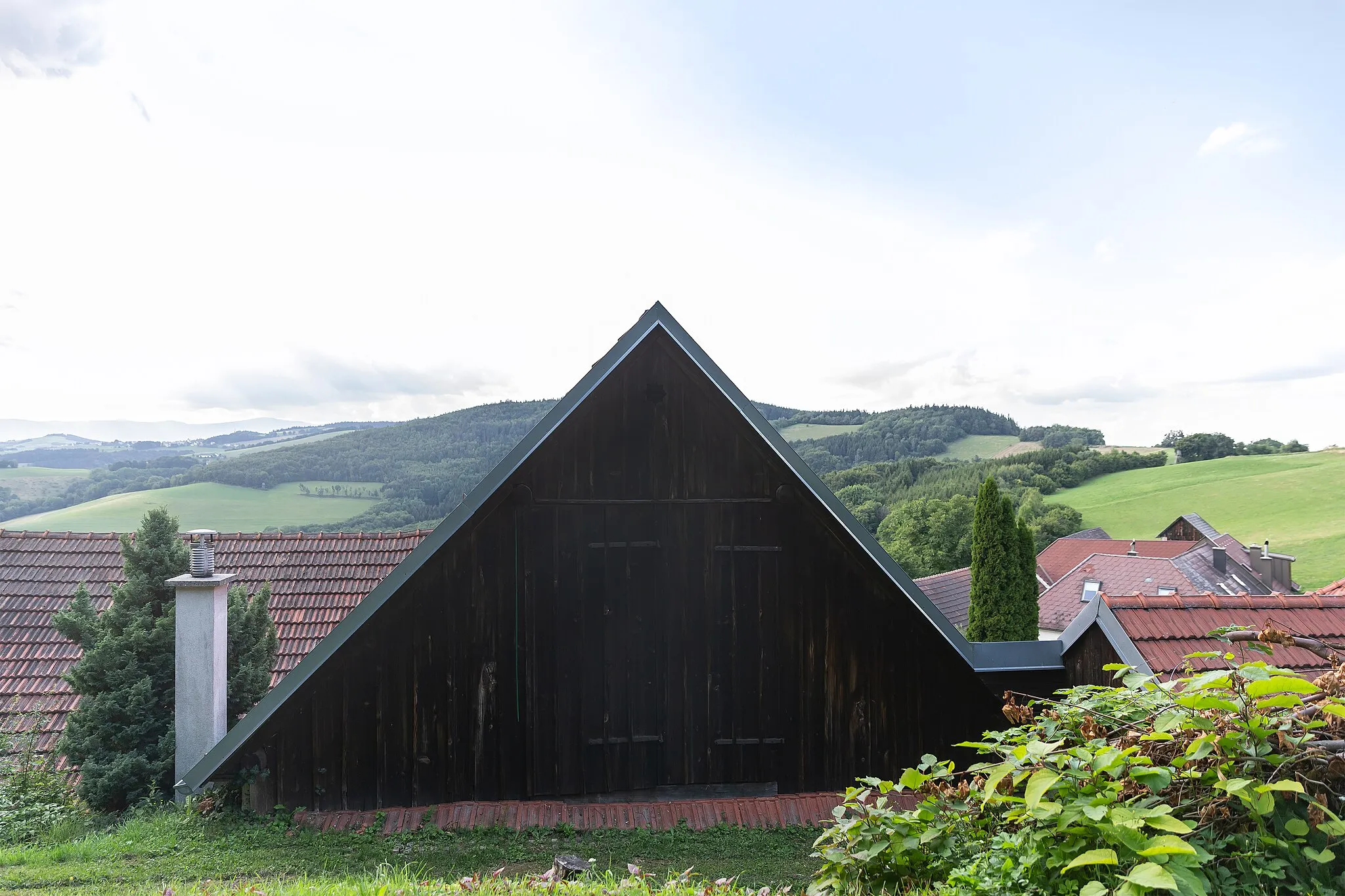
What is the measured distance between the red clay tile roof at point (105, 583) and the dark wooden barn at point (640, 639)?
342 cm

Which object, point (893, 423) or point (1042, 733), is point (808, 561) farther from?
point (893, 423)

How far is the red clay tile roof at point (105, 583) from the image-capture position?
7969 mm

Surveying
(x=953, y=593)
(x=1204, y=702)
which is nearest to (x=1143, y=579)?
(x=953, y=593)

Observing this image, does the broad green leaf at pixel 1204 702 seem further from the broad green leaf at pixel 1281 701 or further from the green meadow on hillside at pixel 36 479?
the green meadow on hillside at pixel 36 479

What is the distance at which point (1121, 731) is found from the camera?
8.23 ft

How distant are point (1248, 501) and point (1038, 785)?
68397 millimetres

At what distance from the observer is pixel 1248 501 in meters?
55.2

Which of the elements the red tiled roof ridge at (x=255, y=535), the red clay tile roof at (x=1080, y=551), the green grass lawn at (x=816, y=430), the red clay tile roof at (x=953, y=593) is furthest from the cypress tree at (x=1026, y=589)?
the green grass lawn at (x=816, y=430)

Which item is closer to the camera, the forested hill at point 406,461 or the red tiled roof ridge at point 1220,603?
the red tiled roof ridge at point 1220,603

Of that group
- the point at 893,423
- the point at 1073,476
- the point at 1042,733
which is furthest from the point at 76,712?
the point at 1073,476

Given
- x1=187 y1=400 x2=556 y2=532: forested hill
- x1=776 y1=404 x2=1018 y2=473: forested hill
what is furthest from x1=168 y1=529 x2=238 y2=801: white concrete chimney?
x1=776 y1=404 x2=1018 y2=473: forested hill

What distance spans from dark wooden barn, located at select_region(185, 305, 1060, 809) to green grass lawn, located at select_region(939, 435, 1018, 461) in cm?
6785

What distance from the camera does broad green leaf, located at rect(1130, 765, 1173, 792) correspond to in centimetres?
207

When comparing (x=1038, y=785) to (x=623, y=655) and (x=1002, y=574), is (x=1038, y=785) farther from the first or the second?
(x=1002, y=574)
